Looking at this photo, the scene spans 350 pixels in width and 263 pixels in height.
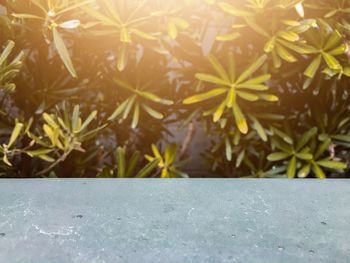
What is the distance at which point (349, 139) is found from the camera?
1.57 meters

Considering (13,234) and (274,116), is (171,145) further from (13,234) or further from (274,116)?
(13,234)

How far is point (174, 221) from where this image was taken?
38.4 inches

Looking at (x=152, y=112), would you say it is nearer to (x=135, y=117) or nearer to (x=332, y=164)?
(x=135, y=117)

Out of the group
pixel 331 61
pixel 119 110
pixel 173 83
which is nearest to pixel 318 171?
pixel 331 61

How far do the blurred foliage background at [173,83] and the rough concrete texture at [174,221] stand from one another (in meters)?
0.26

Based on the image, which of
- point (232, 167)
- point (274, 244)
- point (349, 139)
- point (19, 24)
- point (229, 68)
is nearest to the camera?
point (274, 244)

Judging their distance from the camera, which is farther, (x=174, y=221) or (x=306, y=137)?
(x=306, y=137)

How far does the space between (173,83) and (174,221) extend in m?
0.75

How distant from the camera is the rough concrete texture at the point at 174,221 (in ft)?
2.77

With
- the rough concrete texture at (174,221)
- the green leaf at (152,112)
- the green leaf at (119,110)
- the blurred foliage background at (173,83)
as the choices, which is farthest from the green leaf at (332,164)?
the green leaf at (119,110)

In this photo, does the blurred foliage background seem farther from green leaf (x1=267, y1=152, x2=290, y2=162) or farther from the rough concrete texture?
the rough concrete texture

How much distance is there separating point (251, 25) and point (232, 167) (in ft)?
1.95

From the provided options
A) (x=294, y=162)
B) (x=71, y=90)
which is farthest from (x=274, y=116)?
(x=71, y=90)

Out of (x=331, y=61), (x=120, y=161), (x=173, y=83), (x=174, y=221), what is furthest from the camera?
(x=173, y=83)
